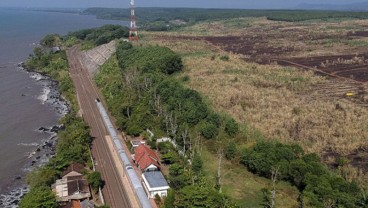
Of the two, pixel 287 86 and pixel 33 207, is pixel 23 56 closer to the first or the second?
pixel 287 86

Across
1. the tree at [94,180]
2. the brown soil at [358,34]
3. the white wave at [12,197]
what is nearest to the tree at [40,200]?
the tree at [94,180]

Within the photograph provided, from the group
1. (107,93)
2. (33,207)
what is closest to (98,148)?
(33,207)

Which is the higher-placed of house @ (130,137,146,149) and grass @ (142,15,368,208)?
grass @ (142,15,368,208)

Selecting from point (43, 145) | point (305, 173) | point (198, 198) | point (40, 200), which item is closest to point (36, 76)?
point (43, 145)

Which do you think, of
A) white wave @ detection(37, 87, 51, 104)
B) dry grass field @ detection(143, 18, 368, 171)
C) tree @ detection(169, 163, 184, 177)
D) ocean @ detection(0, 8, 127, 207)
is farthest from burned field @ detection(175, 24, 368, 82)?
ocean @ detection(0, 8, 127, 207)

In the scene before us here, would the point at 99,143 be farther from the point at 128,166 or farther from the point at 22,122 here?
the point at 22,122

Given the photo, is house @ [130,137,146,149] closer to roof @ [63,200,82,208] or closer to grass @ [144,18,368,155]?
roof @ [63,200,82,208]

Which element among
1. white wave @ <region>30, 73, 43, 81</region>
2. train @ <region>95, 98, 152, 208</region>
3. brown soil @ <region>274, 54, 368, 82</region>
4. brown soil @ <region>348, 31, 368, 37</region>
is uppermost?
brown soil @ <region>348, 31, 368, 37</region>
